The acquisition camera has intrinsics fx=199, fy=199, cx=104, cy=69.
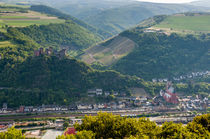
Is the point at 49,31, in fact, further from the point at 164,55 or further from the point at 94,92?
the point at 94,92

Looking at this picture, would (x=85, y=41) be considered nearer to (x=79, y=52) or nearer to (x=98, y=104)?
(x=79, y=52)

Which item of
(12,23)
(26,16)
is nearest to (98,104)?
(12,23)

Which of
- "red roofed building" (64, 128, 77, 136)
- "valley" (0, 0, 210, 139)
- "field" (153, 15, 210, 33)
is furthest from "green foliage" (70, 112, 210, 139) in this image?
"field" (153, 15, 210, 33)

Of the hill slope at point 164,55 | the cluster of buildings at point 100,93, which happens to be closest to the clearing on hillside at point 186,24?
the hill slope at point 164,55

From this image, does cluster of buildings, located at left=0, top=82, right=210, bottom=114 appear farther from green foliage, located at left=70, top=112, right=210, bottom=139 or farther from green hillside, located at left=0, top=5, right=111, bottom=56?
green hillside, located at left=0, top=5, right=111, bottom=56

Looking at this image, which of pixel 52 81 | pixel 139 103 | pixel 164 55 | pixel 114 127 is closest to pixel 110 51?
pixel 164 55

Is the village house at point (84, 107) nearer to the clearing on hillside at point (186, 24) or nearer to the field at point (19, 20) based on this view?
the field at point (19, 20)
